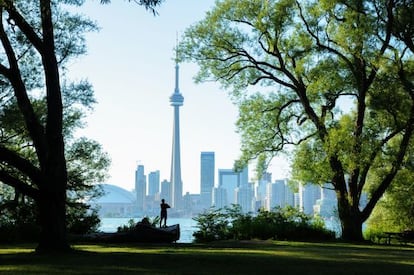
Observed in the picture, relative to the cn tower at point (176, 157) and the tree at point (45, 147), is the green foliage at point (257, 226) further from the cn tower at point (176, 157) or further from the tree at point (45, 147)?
the cn tower at point (176, 157)

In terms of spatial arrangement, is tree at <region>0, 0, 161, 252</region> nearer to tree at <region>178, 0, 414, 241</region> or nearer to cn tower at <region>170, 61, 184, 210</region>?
tree at <region>178, 0, 414, 241</region>

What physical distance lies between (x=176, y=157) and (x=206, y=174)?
21071 mm

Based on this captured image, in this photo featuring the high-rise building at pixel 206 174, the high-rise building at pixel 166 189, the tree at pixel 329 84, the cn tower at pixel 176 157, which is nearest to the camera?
the tree at pixel 329 84

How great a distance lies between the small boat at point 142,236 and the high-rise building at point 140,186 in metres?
88.7

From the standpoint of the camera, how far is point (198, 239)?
86.6 ft

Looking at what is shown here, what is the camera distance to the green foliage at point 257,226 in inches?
1024

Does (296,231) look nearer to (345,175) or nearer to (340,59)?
(345,175)

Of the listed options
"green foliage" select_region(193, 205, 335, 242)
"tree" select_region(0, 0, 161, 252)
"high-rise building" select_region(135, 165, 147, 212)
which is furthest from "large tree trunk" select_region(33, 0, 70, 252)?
"high-rise building" select_region(135, 165, 147, 212)

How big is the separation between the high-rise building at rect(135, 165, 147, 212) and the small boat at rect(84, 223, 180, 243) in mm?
88720

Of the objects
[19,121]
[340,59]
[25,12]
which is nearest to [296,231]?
[340,59]

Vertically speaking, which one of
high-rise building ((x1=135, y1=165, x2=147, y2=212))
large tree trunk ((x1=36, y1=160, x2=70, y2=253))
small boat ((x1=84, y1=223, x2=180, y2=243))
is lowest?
small boat ((x1=84, y1=223, x2=180, y2=243))

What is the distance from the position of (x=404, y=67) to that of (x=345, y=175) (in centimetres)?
571

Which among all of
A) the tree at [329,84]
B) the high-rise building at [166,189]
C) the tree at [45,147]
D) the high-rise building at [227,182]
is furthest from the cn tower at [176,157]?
the tree at [45,147]

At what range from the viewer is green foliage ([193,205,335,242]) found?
2600 centimetres
